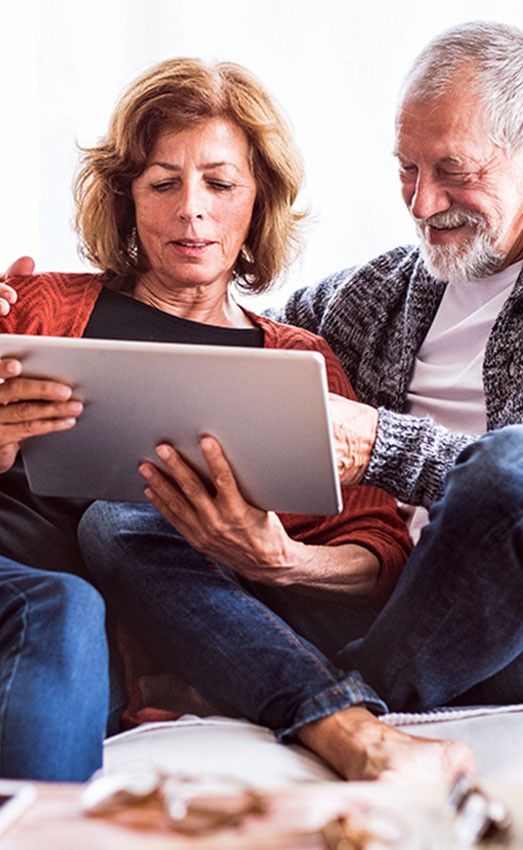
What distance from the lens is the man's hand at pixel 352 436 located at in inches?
56.2

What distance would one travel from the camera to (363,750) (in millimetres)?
1182

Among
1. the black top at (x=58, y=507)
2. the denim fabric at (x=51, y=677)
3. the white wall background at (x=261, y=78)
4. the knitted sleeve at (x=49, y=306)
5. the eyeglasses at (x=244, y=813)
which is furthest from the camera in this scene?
the white wall background at (x=261, y=78)

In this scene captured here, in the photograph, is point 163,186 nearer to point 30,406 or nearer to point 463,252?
point 463,252

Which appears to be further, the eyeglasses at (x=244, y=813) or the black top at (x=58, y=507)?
the black top at (x=58, y=507)

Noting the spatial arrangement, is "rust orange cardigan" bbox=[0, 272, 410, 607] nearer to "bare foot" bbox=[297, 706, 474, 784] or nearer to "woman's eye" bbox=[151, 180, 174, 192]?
"woman's eye" bbox=[151, 180, 174, 192]

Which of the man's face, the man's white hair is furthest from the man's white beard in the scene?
the man's white hair

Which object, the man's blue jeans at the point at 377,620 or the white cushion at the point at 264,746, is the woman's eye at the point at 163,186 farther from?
the white cushion at the point at 264,746

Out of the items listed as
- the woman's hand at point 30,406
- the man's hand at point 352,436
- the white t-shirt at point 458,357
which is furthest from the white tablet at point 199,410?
the white t-shirt at point 458,357

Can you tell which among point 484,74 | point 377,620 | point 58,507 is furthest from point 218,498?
point 484,74

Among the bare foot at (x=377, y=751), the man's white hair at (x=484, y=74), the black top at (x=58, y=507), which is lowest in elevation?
the bare foot at (x=377, y=751)

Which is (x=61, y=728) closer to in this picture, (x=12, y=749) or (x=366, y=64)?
(x=12, y=749)

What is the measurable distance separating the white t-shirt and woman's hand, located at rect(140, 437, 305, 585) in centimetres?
33

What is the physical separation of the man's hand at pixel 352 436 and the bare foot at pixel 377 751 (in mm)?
331

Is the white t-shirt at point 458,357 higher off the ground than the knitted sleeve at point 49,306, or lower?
lower
